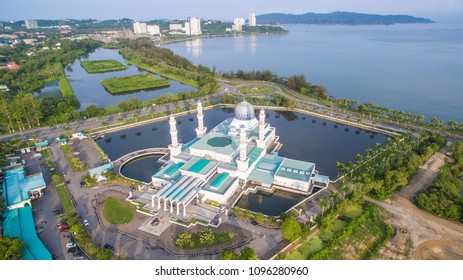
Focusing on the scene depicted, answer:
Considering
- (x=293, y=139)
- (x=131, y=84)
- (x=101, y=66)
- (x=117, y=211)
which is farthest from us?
(x=101, y=66)

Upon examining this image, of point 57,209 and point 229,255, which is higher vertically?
point 229,255

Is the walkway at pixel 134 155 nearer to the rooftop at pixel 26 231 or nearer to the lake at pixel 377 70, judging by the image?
the rooftop at pixel 26 231

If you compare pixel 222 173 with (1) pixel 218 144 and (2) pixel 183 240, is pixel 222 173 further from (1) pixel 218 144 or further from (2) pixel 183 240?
(2) pixel 183 240

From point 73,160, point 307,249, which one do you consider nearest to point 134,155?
point 73,160

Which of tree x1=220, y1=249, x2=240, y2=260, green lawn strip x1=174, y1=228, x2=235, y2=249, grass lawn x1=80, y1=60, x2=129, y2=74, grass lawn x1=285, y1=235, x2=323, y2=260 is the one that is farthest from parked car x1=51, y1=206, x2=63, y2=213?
grass lawn x1=80, y1=60, x2=129, y2=74

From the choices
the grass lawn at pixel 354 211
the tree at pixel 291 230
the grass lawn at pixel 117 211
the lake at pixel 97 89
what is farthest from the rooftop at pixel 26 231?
the lake at pixel 97 89

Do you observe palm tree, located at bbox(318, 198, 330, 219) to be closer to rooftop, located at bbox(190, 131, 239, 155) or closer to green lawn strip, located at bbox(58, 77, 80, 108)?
rooftop, located at bbox(190, 131, 239, 155)

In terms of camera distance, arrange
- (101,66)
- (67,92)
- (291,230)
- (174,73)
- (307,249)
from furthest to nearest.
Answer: (101,66)
(174,73)
(67,92)
(307,249)
(291,230)
